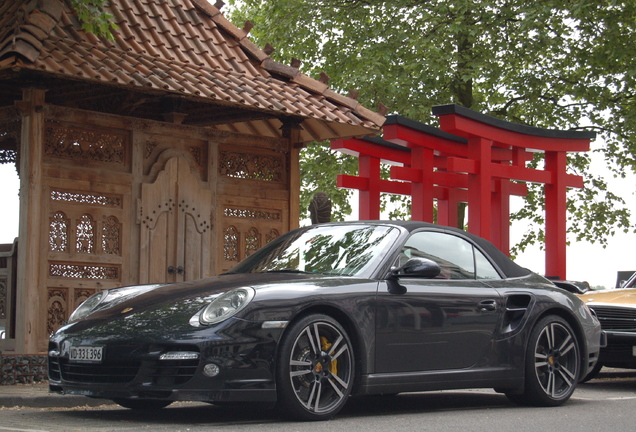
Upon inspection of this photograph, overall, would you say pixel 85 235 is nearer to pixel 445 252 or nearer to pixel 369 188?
pixel 445 252

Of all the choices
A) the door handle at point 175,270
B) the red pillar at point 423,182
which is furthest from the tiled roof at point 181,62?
the red pillar at point 423,182

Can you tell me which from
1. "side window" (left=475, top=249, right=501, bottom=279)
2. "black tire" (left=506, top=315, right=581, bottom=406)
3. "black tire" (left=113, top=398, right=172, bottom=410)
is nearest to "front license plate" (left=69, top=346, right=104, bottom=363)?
"black tire" (left=113, top=398, right=172, bottom=410)

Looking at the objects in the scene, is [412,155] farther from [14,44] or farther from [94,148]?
[14,44]

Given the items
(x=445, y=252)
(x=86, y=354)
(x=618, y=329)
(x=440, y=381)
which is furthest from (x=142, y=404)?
(x=618, y=329)

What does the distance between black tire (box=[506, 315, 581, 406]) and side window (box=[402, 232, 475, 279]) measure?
2.66ft

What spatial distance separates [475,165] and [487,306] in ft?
30.0

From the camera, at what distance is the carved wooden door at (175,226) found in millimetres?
11109

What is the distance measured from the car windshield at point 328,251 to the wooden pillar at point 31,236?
280 centimetres

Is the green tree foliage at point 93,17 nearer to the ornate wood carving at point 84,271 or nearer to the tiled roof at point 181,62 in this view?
the tiled roof at point 181,62

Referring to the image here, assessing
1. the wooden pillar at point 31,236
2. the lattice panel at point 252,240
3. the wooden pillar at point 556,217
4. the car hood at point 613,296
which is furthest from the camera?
the wooden pillar at point 556,217

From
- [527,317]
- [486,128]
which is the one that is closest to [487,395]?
[527,317]

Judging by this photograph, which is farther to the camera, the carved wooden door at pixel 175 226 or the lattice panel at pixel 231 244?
the lattice panel at pixel 231 244

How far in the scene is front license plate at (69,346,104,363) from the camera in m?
6.53

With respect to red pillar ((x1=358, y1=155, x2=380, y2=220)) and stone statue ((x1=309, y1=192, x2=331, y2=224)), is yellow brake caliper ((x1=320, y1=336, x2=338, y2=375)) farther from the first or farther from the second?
red pillar ((x1=358, y1=155, x2=380, y2=220))
